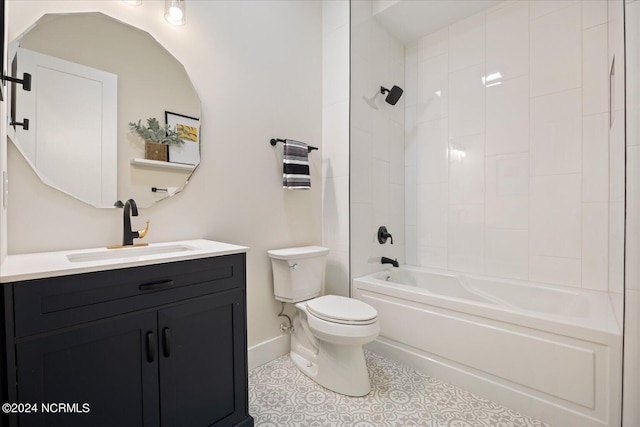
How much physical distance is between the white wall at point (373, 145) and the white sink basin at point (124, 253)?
1310 millimetres

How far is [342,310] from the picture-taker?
5.65 ft

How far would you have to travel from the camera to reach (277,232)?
2.13 metres

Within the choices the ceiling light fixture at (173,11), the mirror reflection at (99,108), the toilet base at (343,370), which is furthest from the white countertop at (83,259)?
the ceiling light fixture at (173,11)

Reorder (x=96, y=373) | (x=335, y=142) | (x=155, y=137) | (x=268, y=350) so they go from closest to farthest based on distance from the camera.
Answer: (x=96, y=373), (x=155, y=137), (x=268, y=350), (x=335, y=142)

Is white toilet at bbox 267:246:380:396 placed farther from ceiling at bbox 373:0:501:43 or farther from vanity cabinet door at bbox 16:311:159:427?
ceiling at bbox 373:0:501:43

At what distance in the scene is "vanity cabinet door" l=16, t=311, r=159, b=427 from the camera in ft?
2.89

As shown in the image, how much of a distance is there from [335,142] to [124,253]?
1632mm

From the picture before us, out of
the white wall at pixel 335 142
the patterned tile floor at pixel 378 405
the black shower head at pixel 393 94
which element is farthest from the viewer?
the black shower head at pixel 393 94

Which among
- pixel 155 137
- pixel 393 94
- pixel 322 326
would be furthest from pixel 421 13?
pixel 322 326

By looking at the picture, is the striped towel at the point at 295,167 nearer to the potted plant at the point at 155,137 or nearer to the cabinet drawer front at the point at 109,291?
the potted plant at the point at 155,137

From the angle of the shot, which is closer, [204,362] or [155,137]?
[204,362]

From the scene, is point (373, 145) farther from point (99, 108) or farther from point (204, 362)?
point (204, 362)

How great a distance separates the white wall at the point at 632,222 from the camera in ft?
3.81

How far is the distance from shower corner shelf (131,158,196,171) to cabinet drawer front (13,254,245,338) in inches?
24.7
